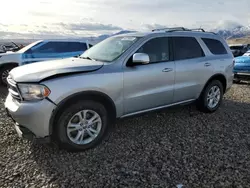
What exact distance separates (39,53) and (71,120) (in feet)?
22.1

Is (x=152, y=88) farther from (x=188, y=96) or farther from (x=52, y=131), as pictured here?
(x=52, y=131)

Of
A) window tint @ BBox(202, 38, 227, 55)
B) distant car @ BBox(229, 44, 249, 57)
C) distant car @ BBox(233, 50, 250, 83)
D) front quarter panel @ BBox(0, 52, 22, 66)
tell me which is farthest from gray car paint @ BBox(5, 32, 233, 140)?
distant car @ BBox(229, 44, 249, 57)

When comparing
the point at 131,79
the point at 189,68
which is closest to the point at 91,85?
the point at 131,79

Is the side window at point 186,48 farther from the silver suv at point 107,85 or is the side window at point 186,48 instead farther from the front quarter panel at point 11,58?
the front quarter panel at point 11,58

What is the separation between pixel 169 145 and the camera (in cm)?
422

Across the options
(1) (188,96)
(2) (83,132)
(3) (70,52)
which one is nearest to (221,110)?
(1) (188,96)

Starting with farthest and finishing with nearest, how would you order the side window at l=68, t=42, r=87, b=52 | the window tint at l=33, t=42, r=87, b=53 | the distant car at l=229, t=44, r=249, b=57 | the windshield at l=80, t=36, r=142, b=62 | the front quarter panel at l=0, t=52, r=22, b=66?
the distant car at l=229, t=44, r=249, b=57 → the side window at l=68, t=42, r=87, b=52 → the window tint at l=33, t=42, r=87, b=53 → the front quarter panel at l=0, t=52, r=22, b=66 → the windshield at l=80, t=36, r=142, b=62

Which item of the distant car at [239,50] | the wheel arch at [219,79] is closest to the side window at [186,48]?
the wheel arch at [219,79]

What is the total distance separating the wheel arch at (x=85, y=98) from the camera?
3.58 meters

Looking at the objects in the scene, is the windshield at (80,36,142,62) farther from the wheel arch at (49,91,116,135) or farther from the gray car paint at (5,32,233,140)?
the wheel arch at (49,91,116,135)

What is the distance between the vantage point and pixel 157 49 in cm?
472

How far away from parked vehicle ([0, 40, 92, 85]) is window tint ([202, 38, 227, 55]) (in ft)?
20.2

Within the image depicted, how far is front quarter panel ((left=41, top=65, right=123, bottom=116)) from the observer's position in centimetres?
354

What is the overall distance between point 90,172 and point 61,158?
572 millimetres
